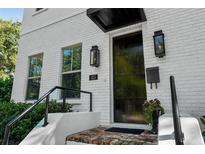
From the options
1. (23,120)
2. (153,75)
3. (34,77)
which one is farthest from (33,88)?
(153,75)

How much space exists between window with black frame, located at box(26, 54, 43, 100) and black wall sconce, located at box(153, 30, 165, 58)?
4.18 meters

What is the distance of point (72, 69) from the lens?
5.16 m

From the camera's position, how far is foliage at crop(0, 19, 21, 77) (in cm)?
1608

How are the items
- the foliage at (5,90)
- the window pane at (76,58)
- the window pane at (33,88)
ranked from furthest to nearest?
1. the foliage at (5,90)
2. the window pane at (33,88)
3. the window pane at (76,58)

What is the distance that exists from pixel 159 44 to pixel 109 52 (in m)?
1.37

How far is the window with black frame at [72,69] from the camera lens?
493cm

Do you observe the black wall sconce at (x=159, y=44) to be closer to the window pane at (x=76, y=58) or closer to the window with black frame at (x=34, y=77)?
the window pane at (x=76, y=58)

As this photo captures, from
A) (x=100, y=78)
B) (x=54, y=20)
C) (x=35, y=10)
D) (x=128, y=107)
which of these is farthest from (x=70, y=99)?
(x=35, y=10)

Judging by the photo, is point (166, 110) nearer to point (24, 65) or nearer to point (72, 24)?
point (72, 24)

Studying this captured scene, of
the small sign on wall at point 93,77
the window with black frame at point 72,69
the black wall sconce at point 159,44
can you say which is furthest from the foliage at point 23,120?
the black wall sconce at point 159,44

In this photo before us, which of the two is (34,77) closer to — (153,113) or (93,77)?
(93,77)

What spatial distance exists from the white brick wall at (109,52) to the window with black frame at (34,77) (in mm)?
189

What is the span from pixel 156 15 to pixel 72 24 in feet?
9.14
